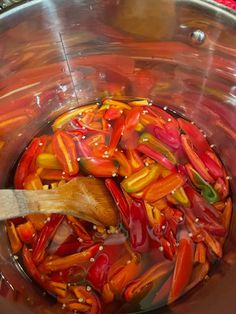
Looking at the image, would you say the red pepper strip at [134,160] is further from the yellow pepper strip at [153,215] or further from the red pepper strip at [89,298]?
the red pepper strip at [89,298]

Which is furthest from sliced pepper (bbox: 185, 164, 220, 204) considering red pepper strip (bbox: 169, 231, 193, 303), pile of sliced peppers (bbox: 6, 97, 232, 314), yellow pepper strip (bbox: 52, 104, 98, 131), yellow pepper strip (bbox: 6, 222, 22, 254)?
yellow pepper strip (bbox: 6, 222, 22, 254)

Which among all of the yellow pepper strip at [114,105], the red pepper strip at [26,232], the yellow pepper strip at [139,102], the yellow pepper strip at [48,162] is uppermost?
the yellow pepper strip at [114,105]

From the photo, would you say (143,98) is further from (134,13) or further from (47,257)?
(47,257)

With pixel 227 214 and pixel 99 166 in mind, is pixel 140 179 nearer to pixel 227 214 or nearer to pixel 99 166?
pixel 99 166

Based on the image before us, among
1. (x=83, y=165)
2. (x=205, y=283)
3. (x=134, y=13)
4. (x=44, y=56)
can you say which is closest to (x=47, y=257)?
(x=83, y=165)

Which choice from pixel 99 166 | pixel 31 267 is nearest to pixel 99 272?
pixel 31 267

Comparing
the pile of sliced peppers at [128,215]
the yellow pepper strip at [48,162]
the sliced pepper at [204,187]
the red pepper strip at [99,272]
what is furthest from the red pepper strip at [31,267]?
the sliced pepper at [204,187]
